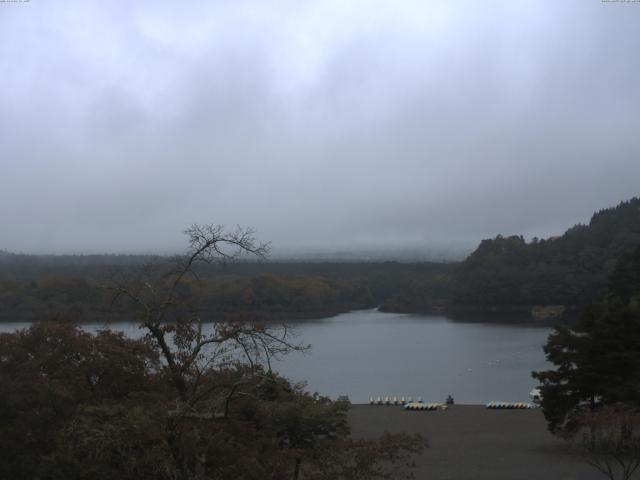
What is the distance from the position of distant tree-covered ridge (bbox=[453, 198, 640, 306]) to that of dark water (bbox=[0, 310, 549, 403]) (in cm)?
1080

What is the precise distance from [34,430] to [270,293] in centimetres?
5012

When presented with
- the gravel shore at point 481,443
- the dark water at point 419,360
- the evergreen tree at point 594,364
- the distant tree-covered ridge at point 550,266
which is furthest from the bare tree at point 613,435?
the distant tree-covered ridge at point 550,266

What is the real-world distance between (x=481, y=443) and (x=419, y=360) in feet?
76.0

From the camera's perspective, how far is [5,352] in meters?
8.43

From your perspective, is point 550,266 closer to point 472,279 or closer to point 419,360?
point 472,279

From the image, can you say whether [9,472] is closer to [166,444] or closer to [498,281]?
[166,444]

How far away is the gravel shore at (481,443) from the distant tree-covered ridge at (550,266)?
142 feet

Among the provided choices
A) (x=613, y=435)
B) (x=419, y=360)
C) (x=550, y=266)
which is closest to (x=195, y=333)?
(x=613, y=435)

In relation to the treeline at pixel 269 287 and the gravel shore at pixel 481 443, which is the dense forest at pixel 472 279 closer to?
the treeline at pixel 269 287

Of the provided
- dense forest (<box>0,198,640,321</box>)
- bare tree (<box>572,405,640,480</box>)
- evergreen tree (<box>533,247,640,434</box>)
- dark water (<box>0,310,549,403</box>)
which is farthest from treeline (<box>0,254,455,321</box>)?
evergreen tree (<box>533,247,640,434</box>)

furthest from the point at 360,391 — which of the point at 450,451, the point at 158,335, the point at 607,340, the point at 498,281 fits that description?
the point at 498,281

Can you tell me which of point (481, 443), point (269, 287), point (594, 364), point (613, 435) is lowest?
point (481, 443)

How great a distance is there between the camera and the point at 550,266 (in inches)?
2749

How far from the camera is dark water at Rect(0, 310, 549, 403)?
Result: 28.9 m
